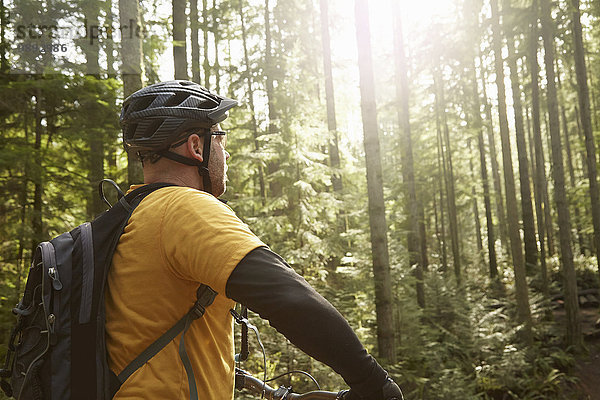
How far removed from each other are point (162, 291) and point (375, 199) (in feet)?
24.7

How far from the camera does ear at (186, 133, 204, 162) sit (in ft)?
6.59

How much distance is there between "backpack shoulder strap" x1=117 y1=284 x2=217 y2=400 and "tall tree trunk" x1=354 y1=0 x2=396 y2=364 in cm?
734

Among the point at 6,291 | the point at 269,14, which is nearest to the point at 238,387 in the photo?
the point at 6,291

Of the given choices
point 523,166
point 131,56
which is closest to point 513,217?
point 523,166

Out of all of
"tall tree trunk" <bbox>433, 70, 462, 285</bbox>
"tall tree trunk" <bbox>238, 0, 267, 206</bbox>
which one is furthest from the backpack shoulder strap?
"tall tree trunk" <bbox>433, 70, 462, 285</bbox>

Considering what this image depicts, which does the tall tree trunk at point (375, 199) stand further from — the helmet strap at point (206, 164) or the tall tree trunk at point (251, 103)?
the helmet strap at point (206, 164)

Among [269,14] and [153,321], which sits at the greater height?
[269,14]

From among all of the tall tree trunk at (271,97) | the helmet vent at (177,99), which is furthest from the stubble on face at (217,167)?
the tall tree trunk at (271,97)

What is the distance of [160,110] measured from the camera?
2.01m

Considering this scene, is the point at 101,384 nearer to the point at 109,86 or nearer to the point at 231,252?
the point at 231,252

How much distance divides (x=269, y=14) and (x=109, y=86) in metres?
12.1

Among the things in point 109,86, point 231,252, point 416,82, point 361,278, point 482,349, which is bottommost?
point 482,349

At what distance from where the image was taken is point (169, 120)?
2002 mm

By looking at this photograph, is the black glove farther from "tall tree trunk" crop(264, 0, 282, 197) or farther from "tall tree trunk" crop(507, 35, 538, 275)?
"tall tree trunk" crop(507, 35, 538, 275)
